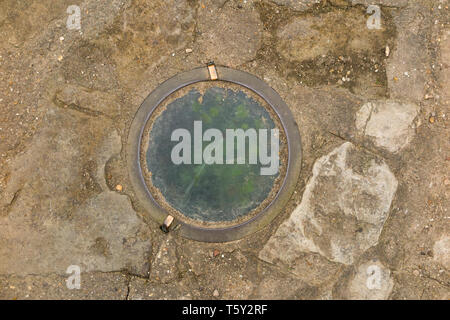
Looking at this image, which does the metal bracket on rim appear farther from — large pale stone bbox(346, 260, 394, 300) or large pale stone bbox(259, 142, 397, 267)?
large pale stone bbox(346, 260, 394, 300)

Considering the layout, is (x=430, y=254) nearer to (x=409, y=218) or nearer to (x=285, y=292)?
(x=409, y=218)

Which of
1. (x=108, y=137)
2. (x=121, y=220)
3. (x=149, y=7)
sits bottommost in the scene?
(x=121, y=220)

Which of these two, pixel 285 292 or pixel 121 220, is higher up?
pixel 121 220

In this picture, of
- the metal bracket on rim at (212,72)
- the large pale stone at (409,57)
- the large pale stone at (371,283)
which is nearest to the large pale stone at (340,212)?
the large pale stone at (371,283)

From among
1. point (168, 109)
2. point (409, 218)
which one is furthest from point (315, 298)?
point (168, 109)

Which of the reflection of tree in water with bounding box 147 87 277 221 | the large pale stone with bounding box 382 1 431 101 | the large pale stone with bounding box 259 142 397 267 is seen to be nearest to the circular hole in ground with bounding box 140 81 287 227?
the reflection of tree in water with bounding box 147 87 277 221

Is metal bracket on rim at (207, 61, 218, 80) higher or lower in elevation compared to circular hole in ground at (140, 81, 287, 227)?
higher

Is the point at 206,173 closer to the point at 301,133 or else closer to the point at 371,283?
the point at 301,133
